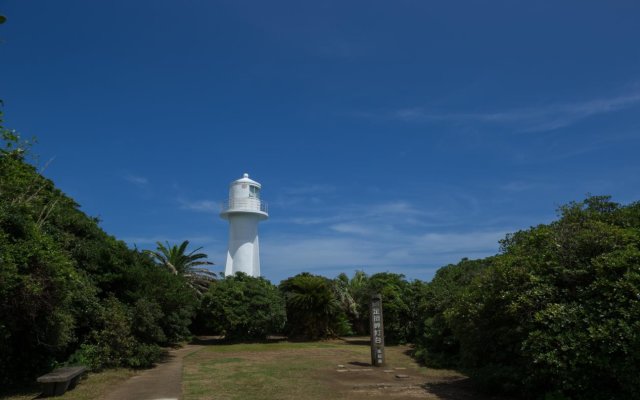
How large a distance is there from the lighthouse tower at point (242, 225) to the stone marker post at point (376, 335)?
1718cm

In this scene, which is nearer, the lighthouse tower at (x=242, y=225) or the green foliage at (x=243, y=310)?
the green foliage at (x=243, y=310)

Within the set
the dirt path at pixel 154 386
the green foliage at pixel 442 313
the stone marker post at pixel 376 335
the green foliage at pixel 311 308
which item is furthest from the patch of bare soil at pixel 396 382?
the green foliage at pixel 311 308

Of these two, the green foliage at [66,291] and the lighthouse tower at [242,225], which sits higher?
the lighthouse tower at [242,225]

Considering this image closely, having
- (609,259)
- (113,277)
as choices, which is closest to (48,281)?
(113,277)

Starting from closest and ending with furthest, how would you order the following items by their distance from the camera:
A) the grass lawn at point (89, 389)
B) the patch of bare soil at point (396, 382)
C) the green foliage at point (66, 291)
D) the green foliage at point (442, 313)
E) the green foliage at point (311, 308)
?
1. the green foliage at point (66, 291)
2. the grass lawn at point (89, 389)
3. the patch of bare soil at point (396, 382)
4. the green foliage at point (442, 313)
5. the green foliage at point (311, 308)

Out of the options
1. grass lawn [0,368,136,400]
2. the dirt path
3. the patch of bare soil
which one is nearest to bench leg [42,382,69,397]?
grass lawn [0,368,136,400]

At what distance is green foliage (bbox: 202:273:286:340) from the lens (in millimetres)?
23516

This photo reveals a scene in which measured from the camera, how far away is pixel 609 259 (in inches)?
288

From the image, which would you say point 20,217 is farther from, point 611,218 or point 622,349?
point 611,218

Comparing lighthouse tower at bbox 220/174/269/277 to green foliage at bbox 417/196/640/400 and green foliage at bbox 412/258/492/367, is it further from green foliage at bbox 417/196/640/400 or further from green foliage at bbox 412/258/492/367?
green foliage at bbox 417/196/640/400

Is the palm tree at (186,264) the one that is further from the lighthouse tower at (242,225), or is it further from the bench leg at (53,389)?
the bench leg at (53,389)

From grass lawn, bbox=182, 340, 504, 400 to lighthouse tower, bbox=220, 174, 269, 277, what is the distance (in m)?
13.6

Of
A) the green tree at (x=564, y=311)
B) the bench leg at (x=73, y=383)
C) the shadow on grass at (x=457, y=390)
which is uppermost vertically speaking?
the green tree at (x=564, y=311)

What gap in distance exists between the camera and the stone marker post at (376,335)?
14578 mm
